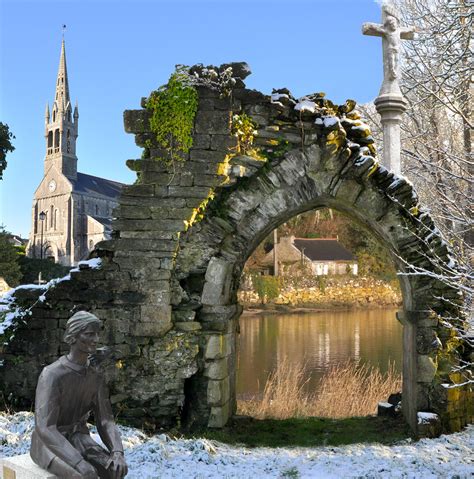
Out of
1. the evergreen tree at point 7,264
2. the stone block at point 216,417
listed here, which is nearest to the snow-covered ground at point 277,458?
the stone block at point 216,417

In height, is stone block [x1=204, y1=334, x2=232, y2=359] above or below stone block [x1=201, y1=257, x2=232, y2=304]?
below

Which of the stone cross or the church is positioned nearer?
the stone cross

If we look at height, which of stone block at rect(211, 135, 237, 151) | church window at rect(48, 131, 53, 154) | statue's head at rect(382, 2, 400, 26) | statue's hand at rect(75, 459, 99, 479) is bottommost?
statue's hand at rect(75, 459, 99, 479)

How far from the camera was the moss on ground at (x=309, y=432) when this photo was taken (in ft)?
20.3

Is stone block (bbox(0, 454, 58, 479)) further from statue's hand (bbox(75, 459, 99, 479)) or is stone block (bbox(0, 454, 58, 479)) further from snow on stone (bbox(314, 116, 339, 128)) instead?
snow on stone (bbox(314, 116, 339, 128))

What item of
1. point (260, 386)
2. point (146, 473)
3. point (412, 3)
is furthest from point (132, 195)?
point (412, 3)

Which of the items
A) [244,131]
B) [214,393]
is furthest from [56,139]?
[214,393]

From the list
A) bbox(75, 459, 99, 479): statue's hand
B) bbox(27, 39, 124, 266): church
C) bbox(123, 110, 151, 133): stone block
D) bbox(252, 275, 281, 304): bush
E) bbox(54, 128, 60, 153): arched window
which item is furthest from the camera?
bbox(54, 128, 60, 153): arched window

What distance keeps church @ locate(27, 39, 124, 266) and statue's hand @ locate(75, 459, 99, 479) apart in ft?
144

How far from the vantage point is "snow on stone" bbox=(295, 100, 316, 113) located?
6305mm

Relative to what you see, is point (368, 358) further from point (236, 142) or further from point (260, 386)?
point (236, 142)

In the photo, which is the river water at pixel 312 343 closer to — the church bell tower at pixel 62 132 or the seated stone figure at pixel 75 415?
the seated stone figure at pixel 75 415

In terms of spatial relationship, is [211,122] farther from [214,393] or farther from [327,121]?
[214,393]

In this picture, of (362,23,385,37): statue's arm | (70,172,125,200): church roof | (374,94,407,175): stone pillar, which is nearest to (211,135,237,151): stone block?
(374,94,407,175): stone pillar
